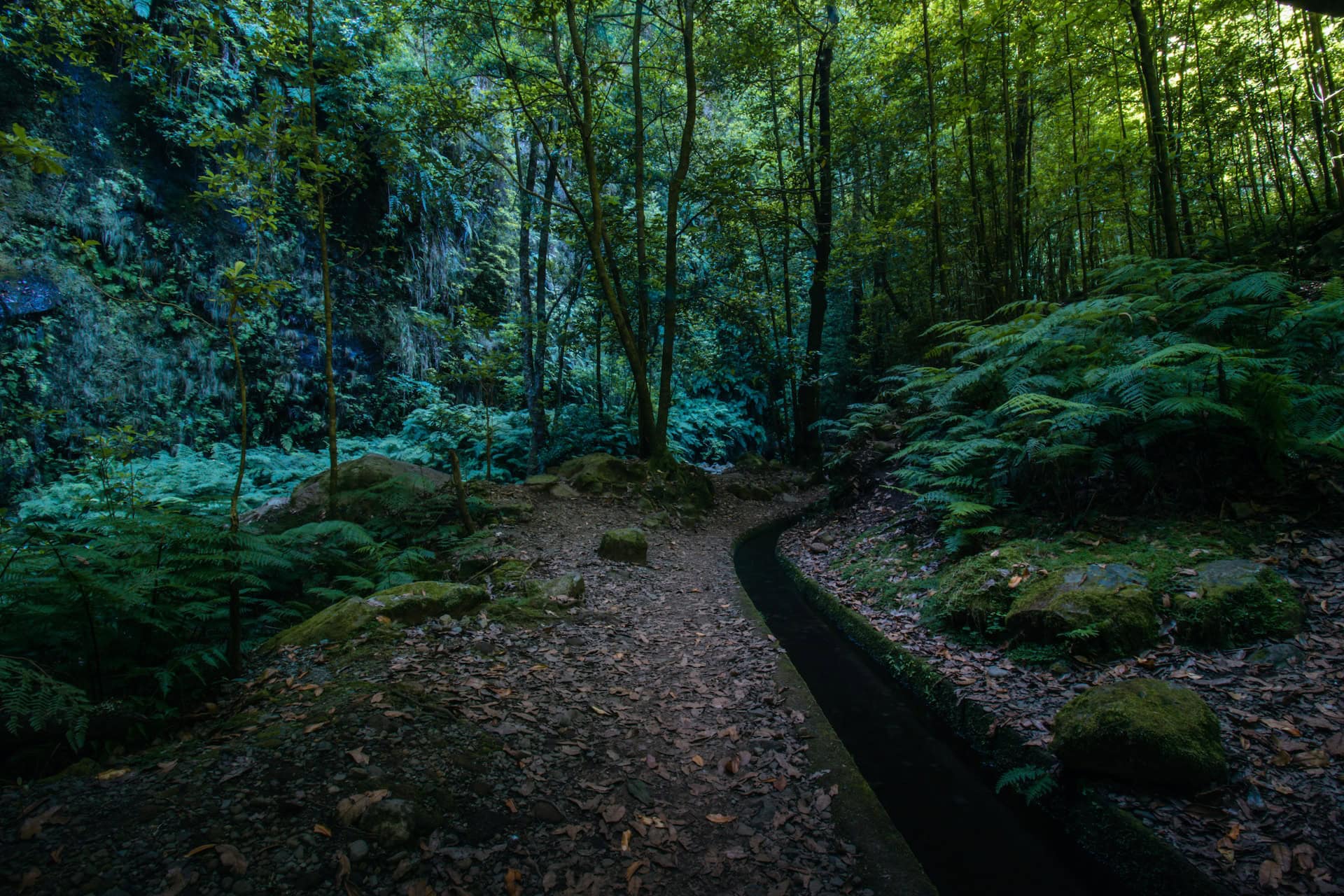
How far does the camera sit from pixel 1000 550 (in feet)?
14.8

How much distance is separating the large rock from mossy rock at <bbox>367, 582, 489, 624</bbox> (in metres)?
1.83

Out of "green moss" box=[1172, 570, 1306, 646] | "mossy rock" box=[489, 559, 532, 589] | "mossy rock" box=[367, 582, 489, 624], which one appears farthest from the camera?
"mossy rock" box=[489, 559, 532, 589]

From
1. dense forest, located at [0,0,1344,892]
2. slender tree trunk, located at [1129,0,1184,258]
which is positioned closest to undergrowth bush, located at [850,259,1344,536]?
dense forest, located at [0,0,1344,892]

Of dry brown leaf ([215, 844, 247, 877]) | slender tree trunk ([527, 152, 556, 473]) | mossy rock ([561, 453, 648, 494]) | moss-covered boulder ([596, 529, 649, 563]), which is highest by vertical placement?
slender tree trunk ([527, 152, 556, 473])

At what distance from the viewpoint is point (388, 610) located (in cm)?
397

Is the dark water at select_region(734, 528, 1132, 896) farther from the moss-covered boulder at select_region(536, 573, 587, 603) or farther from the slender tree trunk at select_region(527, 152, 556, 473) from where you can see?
the slender tree trunk at select_region(527, 152, 556, 473)

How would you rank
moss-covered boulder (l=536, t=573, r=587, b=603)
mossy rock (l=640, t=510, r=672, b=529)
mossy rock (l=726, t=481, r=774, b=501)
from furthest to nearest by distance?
mossy rock (l=726, t=481, r=774, b=501) < mossy rock (l=640, t=510, r=672, b=529) < moss-covered boulder (l=536, t=573, r=587, b=603)

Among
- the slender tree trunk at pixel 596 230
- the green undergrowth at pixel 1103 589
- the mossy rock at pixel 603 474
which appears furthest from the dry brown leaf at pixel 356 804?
the slender tree trunk at pixel 596 230

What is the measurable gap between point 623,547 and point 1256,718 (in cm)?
512

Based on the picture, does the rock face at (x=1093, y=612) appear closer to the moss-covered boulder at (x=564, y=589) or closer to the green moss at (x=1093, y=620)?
the green moss at (x=1093, y=620)

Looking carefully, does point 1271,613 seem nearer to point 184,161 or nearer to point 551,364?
point 551,364

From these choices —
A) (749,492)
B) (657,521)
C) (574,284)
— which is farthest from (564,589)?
(574,284)

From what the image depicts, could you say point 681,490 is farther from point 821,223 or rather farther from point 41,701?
point 41,701

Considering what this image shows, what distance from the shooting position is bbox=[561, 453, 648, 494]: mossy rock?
9.12 metres
